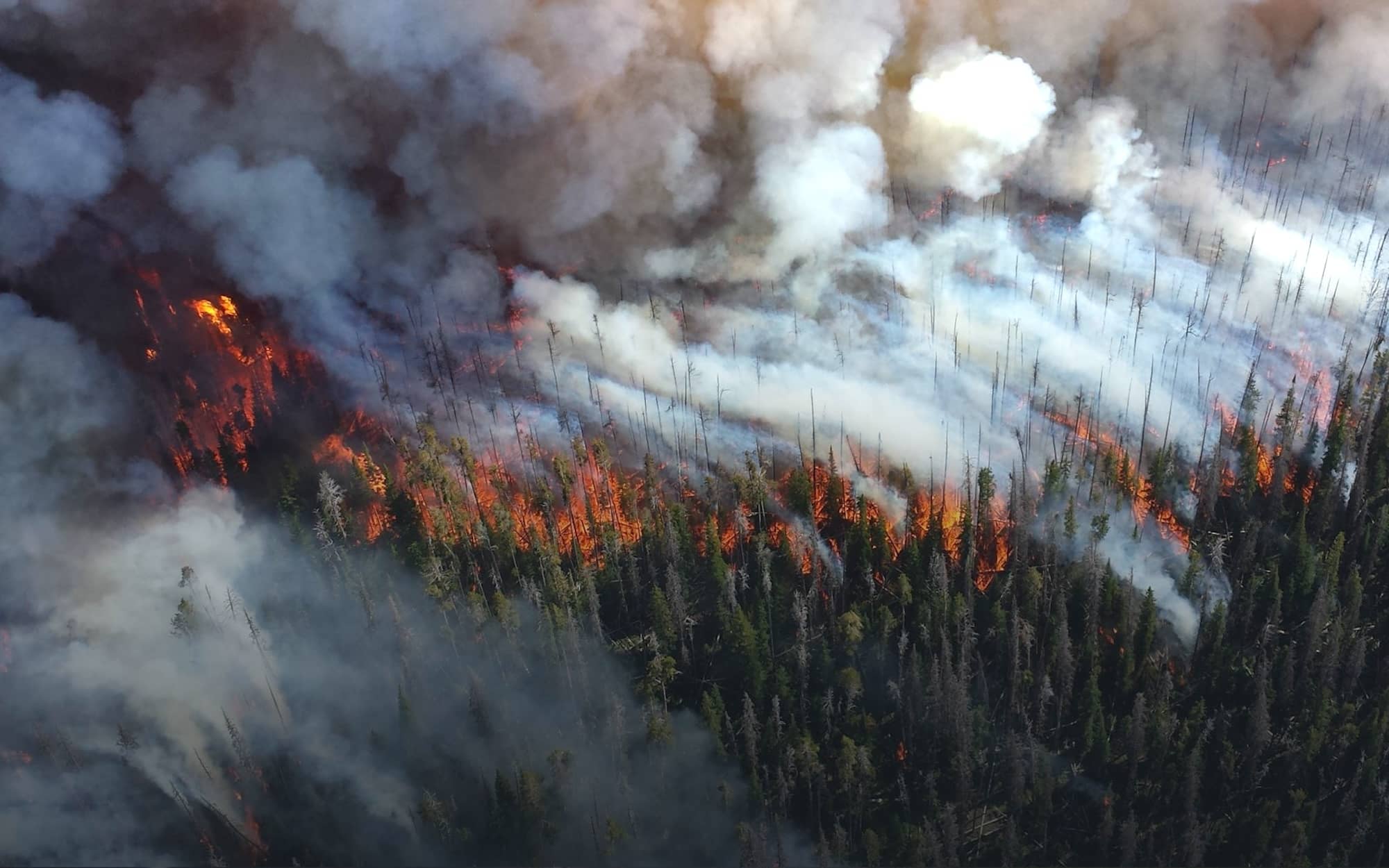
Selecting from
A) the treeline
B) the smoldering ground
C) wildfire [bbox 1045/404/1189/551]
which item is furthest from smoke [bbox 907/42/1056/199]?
the smoldering ground

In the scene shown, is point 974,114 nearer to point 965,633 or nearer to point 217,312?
point 965,633

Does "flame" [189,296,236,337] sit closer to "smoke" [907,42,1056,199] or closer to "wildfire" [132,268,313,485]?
"wildfire" [132,268,313,485]

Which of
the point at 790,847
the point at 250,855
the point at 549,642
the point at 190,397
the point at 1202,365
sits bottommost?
the point at 250,855

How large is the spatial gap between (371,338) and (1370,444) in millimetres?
59360

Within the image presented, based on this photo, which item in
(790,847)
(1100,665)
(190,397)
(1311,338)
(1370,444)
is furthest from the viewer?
(1311,338)

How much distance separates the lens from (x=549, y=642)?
6041 cm

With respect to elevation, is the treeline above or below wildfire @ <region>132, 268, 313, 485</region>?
below

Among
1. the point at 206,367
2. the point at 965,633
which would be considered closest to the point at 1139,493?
the point at 965,633

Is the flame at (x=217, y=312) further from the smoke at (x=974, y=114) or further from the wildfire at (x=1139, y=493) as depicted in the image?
the wildfire at (x=1139, y=493)

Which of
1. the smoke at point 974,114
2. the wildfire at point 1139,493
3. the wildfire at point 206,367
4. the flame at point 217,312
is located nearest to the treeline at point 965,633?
the wildfire at point 1139,493

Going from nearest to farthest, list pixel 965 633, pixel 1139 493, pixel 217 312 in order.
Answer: pixel 965 633, pixel 1139 493, pixel 217 312

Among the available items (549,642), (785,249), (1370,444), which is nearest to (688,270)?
(785,249)

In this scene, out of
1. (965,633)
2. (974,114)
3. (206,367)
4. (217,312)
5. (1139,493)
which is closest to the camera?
(965,633)

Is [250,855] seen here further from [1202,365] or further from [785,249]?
[1202,365]
